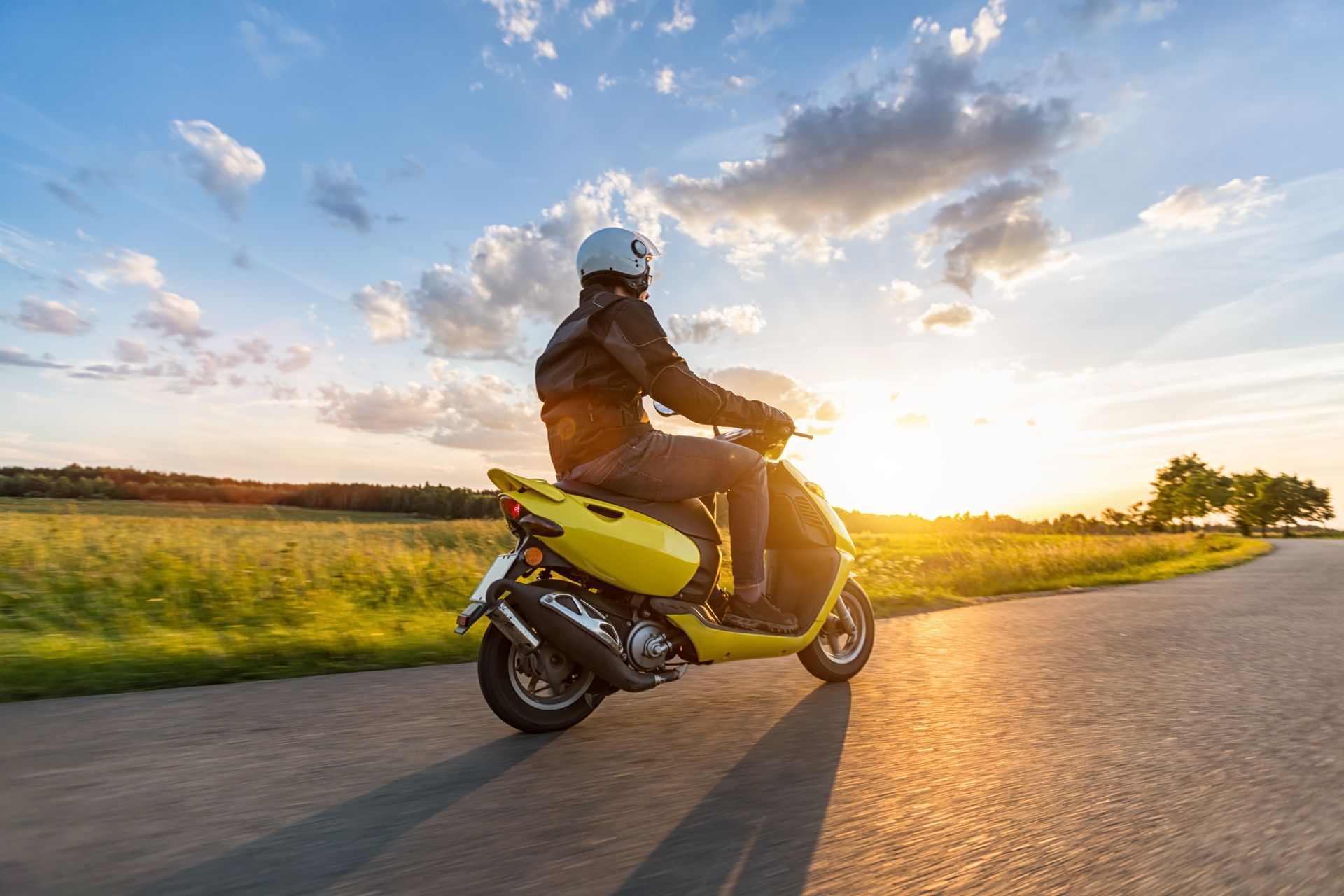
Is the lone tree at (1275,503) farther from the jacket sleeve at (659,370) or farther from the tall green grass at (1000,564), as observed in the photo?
the jacket sleeve at (659,370)

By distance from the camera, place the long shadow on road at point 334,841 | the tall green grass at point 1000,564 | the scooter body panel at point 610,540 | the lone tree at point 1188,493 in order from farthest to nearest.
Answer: the lone tree at point 1188,493 < the tall green grass at point 1000,564 < the scooter body panel at point 610,540 < the long shadow on road at point 334,841

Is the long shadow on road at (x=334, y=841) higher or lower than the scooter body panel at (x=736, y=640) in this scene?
lower

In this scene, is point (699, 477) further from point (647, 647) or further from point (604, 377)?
point (647, 647)

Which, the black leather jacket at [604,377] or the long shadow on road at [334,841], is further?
the black leather jacket at [604,377]

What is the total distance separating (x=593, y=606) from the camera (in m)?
3.47

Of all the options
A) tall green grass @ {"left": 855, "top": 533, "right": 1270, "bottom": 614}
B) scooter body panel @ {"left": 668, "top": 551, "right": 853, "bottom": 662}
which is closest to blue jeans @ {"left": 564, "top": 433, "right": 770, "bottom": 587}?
scooter body panel @ {"left": 668, "top": 551, "right": 853, "bottom": 662}

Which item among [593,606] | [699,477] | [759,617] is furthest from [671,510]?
[759,617]

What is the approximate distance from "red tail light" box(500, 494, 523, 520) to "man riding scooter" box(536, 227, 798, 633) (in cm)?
32

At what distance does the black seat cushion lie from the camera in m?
3.66

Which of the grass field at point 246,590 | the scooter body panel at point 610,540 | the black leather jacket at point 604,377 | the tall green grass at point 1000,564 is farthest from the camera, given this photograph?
the tall green grass at point 1000,564

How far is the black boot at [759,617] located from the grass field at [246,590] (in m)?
2.28

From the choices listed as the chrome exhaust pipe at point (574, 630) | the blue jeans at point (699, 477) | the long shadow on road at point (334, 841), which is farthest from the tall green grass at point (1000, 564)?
the long shadow on road at point (334, 841)

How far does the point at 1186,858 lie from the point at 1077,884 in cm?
41

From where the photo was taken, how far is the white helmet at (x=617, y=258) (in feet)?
12.7
